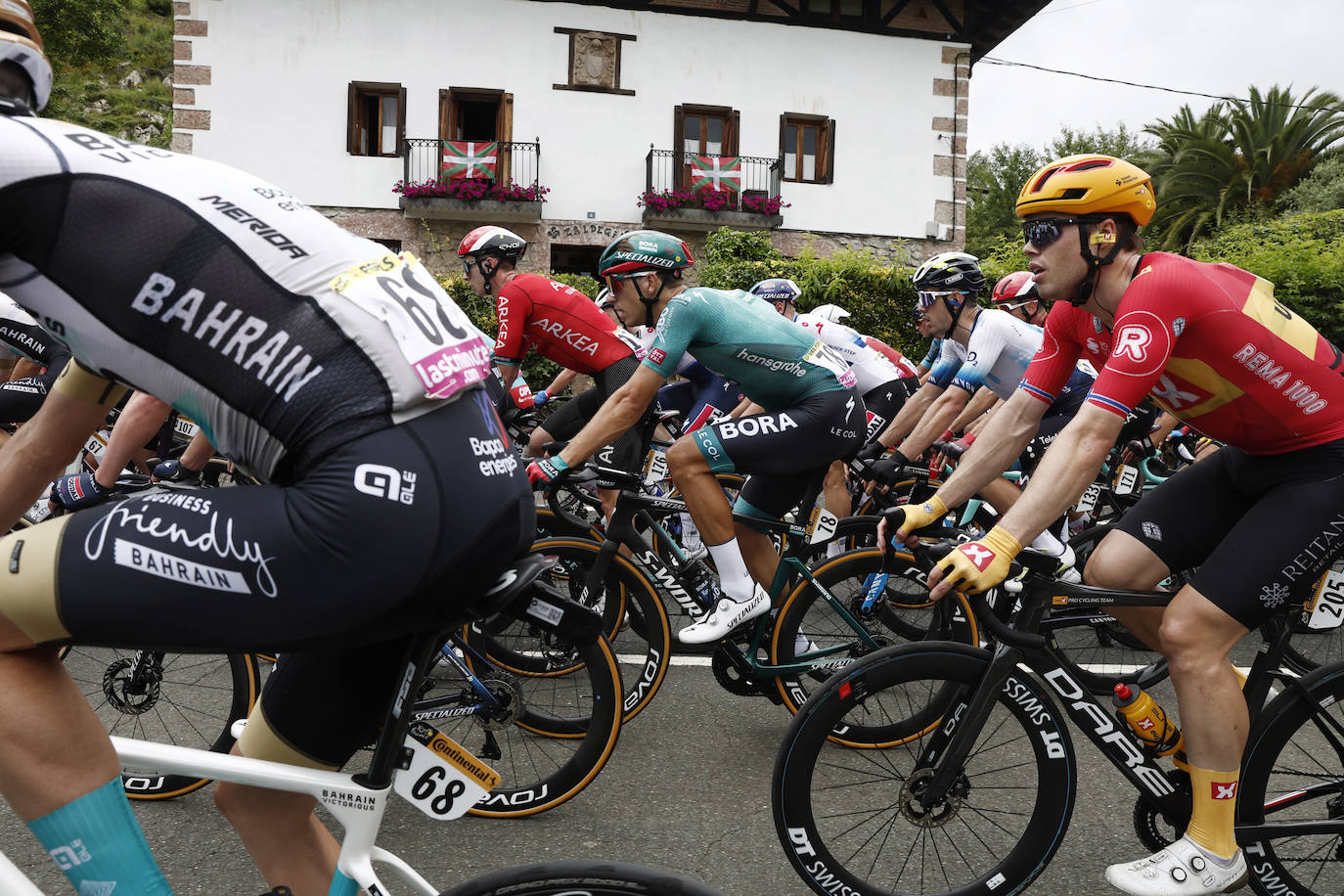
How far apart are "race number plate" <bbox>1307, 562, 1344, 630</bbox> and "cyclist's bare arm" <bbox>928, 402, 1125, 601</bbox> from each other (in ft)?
3.12

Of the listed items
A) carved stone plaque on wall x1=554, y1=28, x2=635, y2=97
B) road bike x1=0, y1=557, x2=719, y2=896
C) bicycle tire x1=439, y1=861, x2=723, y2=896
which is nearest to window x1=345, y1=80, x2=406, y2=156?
carved stone plaque on wall x1=554, y1=28, x2=635, y2=97

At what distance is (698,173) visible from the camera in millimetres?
22781

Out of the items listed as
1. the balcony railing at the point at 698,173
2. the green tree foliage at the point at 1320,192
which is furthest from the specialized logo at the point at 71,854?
the green tree foliage at the point at 1320,192

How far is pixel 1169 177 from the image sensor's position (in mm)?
33938

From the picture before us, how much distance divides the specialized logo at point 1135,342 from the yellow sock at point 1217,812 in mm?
1086

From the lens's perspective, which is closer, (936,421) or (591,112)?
(936,421)

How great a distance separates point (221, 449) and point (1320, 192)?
119 ft

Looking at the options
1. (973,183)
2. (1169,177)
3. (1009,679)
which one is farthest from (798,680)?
(973,183)

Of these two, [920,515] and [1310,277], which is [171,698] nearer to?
[920,515]

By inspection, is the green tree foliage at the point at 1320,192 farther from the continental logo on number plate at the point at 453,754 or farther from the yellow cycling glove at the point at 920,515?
the continental logo on number plate at the point at 453,754

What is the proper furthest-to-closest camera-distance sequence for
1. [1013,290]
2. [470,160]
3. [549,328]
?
[470,160] < [1013,290] < [549,328]

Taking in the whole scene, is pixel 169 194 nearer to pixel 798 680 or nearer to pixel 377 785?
pixel 377 785

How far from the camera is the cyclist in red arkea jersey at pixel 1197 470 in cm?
261

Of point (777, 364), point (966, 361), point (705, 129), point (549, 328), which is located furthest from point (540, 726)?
point (705, 129)
